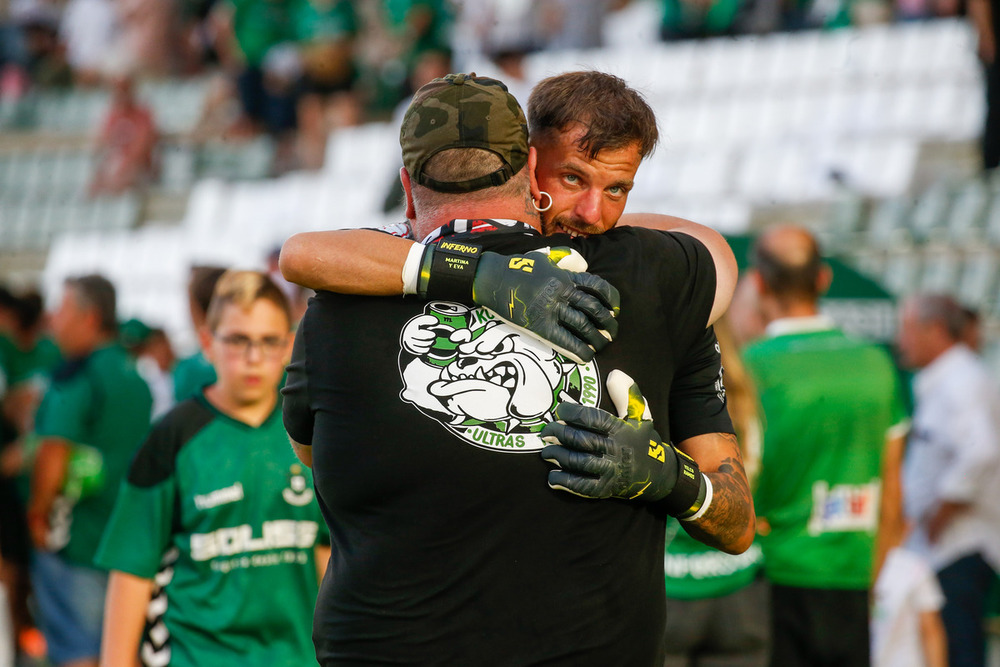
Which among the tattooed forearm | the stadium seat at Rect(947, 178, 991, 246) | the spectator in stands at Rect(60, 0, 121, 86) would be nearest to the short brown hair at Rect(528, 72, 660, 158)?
the tattooed forearm

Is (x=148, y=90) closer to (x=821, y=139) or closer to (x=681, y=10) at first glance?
(x=681, y=10)

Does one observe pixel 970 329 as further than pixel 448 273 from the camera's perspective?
Yes

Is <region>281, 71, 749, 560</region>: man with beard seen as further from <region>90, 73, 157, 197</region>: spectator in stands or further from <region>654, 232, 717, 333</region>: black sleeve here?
<region>90, 73, 157, 197</region>: spectator in stands

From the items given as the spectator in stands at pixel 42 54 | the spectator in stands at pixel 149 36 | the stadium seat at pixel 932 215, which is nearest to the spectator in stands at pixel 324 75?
the spectator in stands at pixel 149 36

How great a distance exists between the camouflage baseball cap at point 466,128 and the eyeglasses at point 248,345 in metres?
Answer: 1.38

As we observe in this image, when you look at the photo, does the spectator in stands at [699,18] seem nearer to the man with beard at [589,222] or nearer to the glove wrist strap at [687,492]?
the man with beard at [589,222]

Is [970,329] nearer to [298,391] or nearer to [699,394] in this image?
[699,394]

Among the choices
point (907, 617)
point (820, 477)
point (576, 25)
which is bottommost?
point (907, 617)

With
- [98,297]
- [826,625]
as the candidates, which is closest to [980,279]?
[826,625]

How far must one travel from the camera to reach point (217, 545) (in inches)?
129

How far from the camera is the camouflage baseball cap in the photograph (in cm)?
215

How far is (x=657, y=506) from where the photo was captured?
7.18 feet

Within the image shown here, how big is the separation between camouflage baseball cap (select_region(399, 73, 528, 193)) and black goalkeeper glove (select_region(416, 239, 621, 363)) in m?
0.15

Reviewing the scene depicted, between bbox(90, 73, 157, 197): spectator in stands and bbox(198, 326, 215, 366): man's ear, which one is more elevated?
bbox(90, 73, 157, 197): spectator in stands
